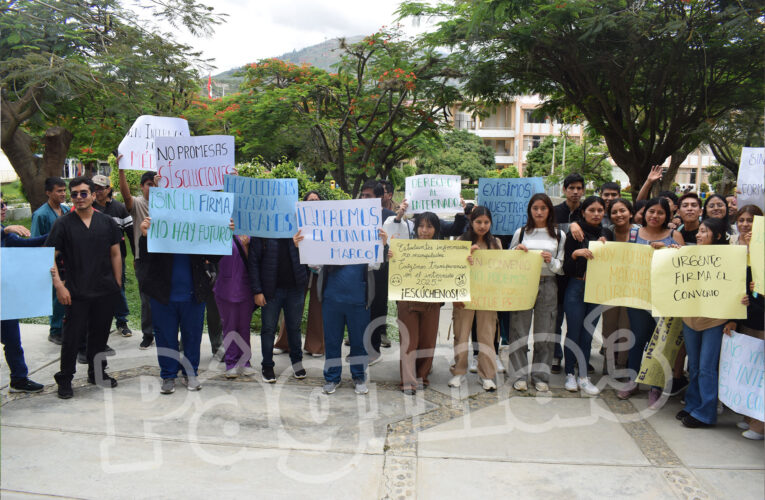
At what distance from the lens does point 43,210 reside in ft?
18.8

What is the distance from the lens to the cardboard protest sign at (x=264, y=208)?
17.3 feet

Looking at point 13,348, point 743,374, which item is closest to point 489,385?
point 743,374

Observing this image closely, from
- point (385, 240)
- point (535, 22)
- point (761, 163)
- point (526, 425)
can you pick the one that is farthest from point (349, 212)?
point (535, 22)

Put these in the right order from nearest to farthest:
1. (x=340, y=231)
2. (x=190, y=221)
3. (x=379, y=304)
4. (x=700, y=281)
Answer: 1. (x=700, y=281)
2. (x=190, y=221)
3. (x=340, y=231)
4. (x=379, y=304)

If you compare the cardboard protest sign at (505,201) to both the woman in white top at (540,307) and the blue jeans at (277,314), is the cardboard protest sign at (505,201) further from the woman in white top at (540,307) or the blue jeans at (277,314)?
the blue jeans at (277,314)

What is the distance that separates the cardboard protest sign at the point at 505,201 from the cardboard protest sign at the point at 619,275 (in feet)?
3.67

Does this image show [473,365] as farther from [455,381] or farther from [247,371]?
[247,371]

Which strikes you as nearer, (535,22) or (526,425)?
(526,425)

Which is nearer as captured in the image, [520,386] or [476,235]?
[520,386]

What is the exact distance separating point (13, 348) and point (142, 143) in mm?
2222

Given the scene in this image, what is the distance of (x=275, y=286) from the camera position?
538 cm

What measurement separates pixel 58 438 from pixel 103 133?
778 centimetres

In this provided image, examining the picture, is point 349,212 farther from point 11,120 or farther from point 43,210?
point 11,120

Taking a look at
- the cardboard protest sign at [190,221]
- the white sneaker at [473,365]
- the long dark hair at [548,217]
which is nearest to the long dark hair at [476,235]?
the long dark hair at [548,217]
